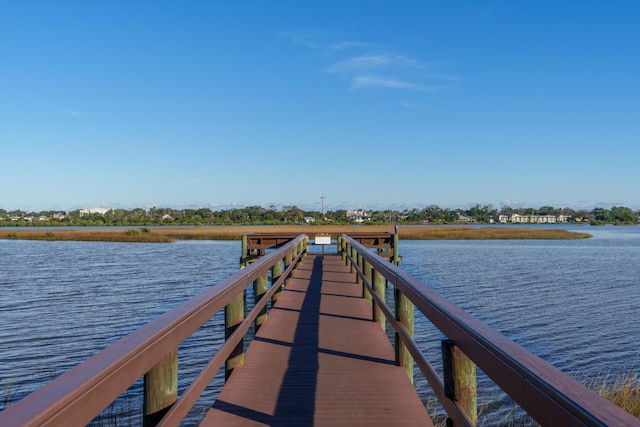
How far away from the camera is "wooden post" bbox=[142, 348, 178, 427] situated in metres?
2.39

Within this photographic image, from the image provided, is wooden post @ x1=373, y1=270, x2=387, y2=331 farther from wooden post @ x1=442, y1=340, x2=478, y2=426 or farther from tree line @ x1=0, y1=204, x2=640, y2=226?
tree line @ x1=0, y1=204, x2=640, y2=226

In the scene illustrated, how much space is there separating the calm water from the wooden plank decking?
2190mm

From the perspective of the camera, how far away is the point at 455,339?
100 inches

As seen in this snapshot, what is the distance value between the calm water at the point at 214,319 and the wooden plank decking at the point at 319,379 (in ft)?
7.19

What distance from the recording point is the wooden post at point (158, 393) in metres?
2.39

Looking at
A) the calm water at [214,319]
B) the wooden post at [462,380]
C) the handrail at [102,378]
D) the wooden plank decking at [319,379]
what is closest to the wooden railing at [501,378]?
the wooden post at [462,380]

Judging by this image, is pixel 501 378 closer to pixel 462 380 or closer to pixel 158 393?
pixel 462 380

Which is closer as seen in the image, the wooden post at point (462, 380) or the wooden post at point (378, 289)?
the wooden post at point (462, 380)

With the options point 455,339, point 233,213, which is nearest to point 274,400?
point 455,339

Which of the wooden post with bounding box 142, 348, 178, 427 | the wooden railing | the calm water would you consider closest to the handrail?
the wooden post with bounding box 142, 348, 178, 427

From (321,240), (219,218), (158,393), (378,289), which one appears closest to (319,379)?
(158,393)

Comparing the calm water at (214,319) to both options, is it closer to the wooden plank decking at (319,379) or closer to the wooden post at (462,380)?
the wooden plank decking at (319,379)

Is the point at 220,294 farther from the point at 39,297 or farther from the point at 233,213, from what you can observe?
the point at 233,213

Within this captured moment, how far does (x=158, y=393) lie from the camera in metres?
2.42
